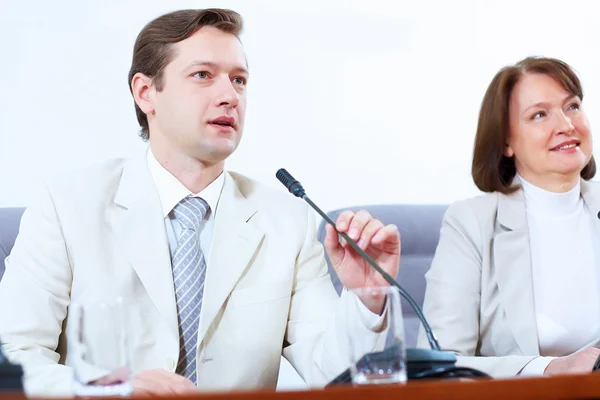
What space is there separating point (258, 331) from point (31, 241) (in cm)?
54

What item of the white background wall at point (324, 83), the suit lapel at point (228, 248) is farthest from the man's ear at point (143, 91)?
the white background wall at point (324, 83)

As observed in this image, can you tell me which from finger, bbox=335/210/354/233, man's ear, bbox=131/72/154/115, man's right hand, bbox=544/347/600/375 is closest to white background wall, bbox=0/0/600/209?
man's ear, bbox=131/72/154/115

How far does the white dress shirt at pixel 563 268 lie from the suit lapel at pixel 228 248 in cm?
84

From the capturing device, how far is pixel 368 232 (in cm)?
150

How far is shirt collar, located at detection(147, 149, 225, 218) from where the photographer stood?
1.90m

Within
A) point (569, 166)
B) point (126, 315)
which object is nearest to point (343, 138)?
point (569, 166)

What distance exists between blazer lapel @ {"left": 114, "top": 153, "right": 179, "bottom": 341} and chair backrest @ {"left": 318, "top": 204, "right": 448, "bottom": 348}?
63 centimetres

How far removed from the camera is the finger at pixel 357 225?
4.92 feet

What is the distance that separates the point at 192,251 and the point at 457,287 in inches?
30.3

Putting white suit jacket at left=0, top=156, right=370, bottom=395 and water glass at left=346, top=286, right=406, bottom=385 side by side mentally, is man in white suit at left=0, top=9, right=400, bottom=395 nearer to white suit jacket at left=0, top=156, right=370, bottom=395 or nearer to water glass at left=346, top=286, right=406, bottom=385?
white suit jacket at left=0, top=156, right=370, bottom=395

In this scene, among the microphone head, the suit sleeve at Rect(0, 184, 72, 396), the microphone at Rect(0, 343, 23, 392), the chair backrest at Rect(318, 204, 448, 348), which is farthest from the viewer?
the chair backrest at Rect(318, 204, 448, 348)

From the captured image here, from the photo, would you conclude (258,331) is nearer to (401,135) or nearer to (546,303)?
(546,303)

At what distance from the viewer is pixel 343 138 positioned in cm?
276

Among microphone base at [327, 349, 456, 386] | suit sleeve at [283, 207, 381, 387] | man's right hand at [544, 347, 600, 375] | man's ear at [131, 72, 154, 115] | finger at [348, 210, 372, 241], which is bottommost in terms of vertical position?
man's right hand at [544, 347, 600, 375]
